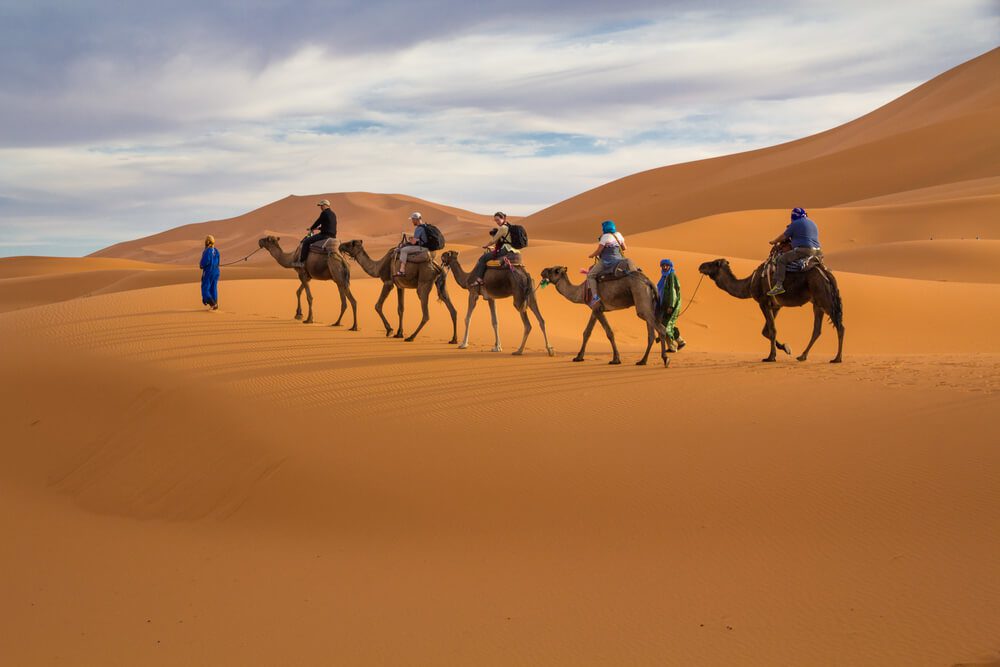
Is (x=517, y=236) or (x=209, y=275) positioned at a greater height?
(x=517, y=236)

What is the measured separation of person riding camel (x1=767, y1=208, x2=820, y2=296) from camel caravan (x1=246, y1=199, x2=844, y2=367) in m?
0.01

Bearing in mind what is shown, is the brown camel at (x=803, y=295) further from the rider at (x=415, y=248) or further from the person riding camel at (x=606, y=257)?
the rider at (x=415, y=248)

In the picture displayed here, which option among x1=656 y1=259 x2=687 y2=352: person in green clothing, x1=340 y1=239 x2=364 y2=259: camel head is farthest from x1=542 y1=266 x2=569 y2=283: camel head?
x1=340 y1=239 x2=364 y2=259: camel head

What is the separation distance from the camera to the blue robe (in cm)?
1764

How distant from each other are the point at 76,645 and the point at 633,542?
438 cm

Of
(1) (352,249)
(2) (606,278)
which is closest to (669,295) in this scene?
(2) (606,278)

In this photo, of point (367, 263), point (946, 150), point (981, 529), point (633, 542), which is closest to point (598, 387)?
point (633, 542)

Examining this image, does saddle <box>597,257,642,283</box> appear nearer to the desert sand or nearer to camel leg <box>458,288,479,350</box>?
the desert sand

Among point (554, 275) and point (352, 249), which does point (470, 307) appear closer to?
point (554, 275)

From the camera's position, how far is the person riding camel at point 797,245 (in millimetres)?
12883

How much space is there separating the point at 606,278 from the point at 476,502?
5.33 m

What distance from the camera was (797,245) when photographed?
13000 millimetres

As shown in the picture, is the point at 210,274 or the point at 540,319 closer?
the point at 540,319

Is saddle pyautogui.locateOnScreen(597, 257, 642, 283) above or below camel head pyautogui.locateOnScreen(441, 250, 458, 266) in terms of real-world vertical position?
below
